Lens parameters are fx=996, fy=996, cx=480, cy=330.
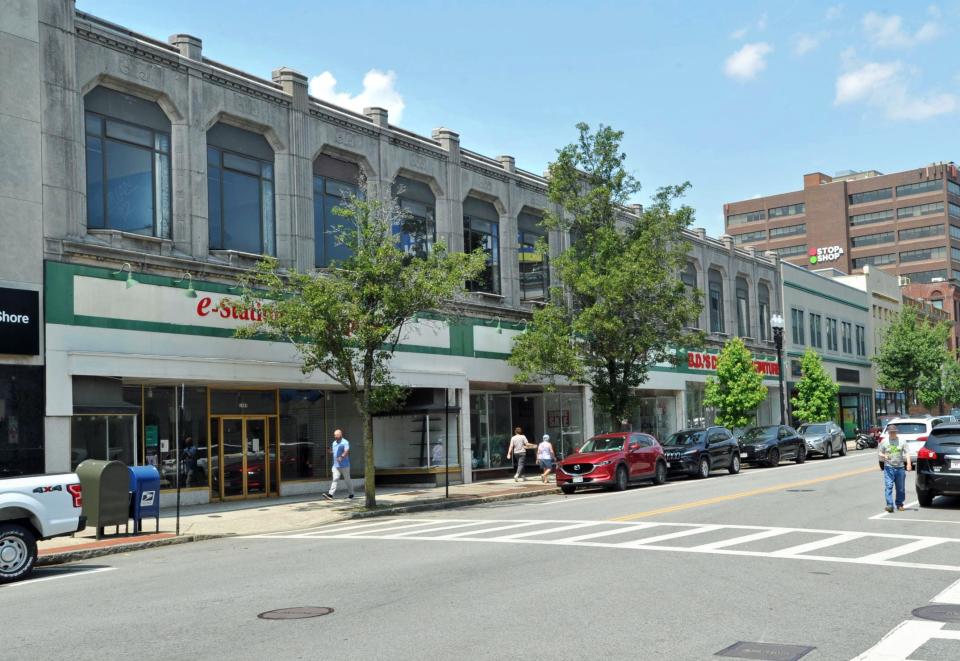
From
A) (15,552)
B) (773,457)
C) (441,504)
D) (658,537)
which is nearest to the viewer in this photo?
(15,552)

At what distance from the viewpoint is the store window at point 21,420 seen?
62.4 ft

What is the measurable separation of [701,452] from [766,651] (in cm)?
2515

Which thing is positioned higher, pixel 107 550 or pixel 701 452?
pixel 701 452

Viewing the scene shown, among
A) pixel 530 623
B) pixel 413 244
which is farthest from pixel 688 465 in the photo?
pixel 530 623

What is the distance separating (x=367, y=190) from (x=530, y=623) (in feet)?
63.5

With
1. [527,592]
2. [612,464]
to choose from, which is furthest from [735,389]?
[527,592]

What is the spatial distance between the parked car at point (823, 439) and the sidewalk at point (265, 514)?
17.9m

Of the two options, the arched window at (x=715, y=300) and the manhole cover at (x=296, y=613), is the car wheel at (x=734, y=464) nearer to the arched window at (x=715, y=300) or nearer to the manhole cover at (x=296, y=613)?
the arched window at (x=715, y=300)

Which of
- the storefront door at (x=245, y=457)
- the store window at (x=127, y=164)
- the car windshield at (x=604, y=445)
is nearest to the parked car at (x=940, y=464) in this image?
the car windshield at (x=604, y=445)

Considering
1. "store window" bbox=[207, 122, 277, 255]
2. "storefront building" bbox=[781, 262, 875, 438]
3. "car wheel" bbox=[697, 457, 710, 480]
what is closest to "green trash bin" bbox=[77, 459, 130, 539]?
"store window" bbox=[207, 122, 277, 255]

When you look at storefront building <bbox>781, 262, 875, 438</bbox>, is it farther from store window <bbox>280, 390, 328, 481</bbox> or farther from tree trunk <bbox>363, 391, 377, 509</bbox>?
tree trunk <bbox>363, 391, 377, 509</bbox>

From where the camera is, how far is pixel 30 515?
528 inches

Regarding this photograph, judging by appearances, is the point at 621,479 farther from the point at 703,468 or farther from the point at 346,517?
the point at 346,517

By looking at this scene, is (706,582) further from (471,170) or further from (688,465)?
(471,170)
